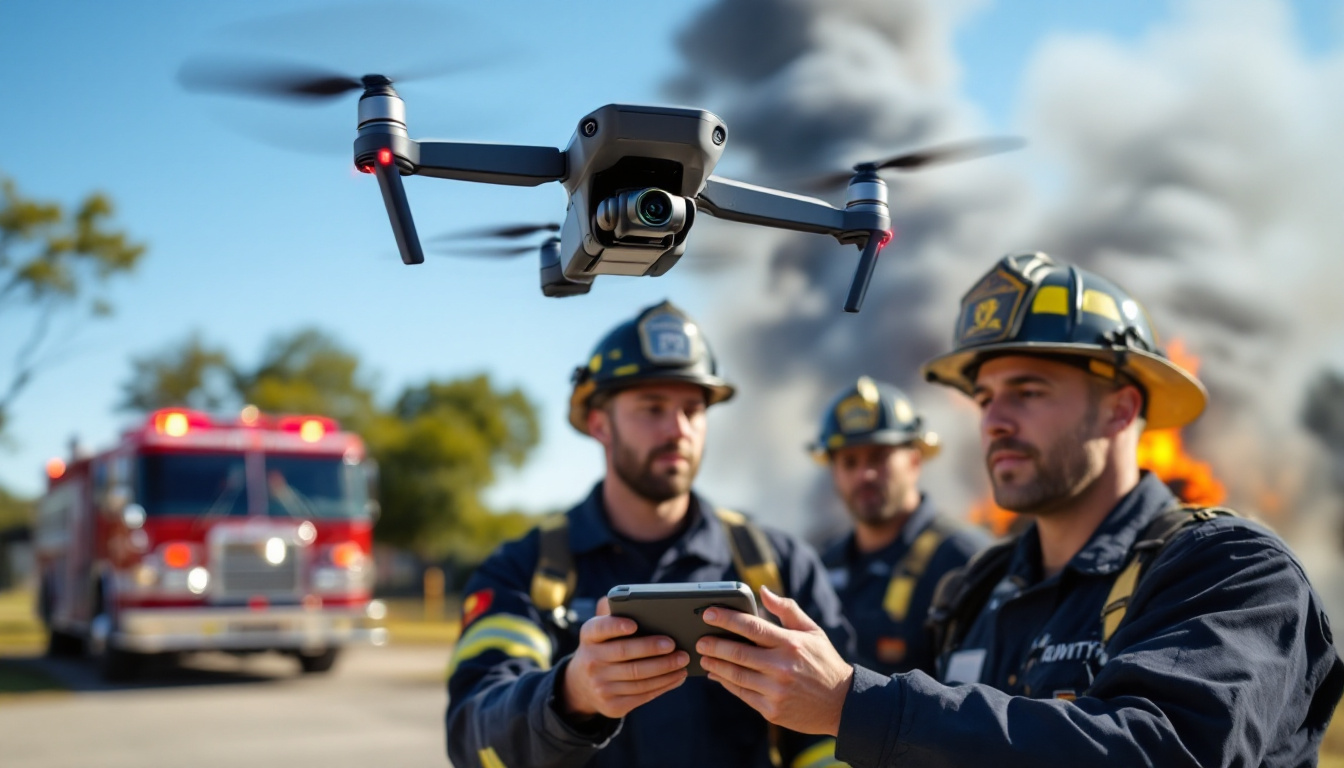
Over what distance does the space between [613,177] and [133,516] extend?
11.9m

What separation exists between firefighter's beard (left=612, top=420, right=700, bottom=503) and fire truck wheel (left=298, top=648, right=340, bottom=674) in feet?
35.9

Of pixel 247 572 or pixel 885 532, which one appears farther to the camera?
pixel 247 572

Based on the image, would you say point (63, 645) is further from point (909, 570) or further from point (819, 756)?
point (819, 756)

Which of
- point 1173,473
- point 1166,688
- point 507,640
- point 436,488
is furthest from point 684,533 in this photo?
point 436,488

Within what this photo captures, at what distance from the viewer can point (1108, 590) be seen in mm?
2707

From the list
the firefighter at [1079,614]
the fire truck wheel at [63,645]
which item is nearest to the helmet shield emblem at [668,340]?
the firefighter at [1079,614]

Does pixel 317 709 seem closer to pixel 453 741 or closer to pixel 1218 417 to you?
pixel 453 741

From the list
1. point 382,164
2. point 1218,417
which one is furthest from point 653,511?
point 1218,417

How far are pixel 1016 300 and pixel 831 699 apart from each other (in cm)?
148

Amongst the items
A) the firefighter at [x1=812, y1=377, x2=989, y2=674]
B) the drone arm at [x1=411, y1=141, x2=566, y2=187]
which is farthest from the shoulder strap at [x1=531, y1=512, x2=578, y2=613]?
the firefighter at [x1=812, y1=377, x2=989, y2=674]

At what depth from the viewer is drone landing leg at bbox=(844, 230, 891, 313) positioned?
1904mm

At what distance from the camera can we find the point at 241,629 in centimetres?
1236

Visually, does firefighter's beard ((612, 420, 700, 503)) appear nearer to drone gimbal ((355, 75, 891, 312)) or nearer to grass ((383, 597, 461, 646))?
drone gimbal ((355, 75, 891, 312))

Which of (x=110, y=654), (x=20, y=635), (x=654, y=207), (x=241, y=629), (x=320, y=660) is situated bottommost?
(x=20, y=635)
